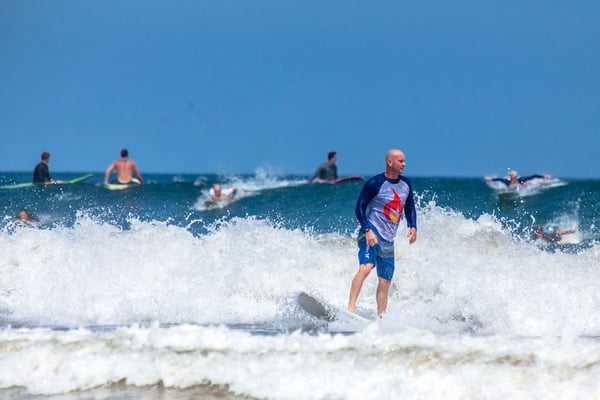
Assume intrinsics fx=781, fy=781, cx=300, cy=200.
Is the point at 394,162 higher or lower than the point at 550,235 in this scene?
higher

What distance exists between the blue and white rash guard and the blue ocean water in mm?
909

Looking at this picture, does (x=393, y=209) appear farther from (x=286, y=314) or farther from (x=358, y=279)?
(x=286, y=314)

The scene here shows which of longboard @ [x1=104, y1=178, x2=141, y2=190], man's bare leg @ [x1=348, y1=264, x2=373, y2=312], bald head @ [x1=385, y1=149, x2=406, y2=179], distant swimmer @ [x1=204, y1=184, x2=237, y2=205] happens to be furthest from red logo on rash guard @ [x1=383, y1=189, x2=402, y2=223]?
longboard @ [x1=104, y1=178, x2=141, y2=190]

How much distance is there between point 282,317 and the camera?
26.9ft

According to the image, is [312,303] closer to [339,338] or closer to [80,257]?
[339,338]

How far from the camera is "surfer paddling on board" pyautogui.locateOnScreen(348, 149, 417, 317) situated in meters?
7.70

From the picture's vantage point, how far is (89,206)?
22.3 meters

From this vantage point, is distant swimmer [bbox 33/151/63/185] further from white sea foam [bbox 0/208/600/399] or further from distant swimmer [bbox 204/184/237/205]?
white sea foam [bbox 0/208/600/399]

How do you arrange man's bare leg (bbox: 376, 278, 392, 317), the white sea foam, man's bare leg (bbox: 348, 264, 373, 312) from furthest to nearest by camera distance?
man's bare leg (bbox: 376, 278, 392, 317) < man's bare leg (bbox: 348, 264, 373, 312) < the white sea foam

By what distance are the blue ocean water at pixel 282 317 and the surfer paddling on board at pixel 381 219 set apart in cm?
50

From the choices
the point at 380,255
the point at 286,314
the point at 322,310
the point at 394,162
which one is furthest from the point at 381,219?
the point at 286,314

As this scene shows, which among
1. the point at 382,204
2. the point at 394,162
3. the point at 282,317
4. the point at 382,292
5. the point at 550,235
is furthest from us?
the point at 550,235

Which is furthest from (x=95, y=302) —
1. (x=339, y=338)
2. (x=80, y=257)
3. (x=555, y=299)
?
(x=555, y=299)

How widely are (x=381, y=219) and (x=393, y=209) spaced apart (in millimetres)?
159
